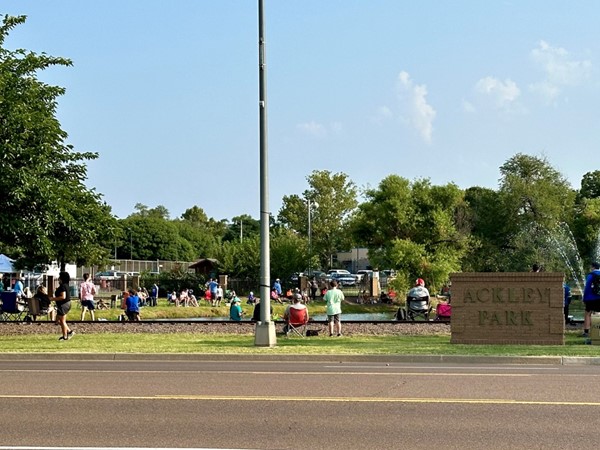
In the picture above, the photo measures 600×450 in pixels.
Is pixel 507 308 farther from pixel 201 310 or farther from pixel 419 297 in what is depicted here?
pixel 201 310

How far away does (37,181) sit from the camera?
89.3 feet

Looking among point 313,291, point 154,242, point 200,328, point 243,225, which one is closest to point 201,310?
point 313,291

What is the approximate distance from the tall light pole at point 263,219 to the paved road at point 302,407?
15.2 feet

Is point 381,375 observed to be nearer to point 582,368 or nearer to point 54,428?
point 582,368

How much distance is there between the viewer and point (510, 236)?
253 feet

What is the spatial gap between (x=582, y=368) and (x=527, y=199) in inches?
2381

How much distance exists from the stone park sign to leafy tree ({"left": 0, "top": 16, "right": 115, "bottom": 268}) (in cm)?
1198

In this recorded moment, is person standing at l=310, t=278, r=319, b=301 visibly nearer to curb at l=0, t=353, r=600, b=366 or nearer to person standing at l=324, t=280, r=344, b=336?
person standing at l=324, t=280, r=344, b=336

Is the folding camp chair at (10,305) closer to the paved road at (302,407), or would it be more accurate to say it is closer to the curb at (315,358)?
the curb at (315,358)

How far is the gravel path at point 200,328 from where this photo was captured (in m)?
27.8

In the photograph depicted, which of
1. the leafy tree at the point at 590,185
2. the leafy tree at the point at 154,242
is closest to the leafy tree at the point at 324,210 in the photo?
the leafy tree at the point at 590,185

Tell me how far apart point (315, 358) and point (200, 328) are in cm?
1020

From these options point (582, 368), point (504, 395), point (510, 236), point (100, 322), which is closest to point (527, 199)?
point (510, 236)

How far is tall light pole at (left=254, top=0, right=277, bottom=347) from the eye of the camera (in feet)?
72.8
